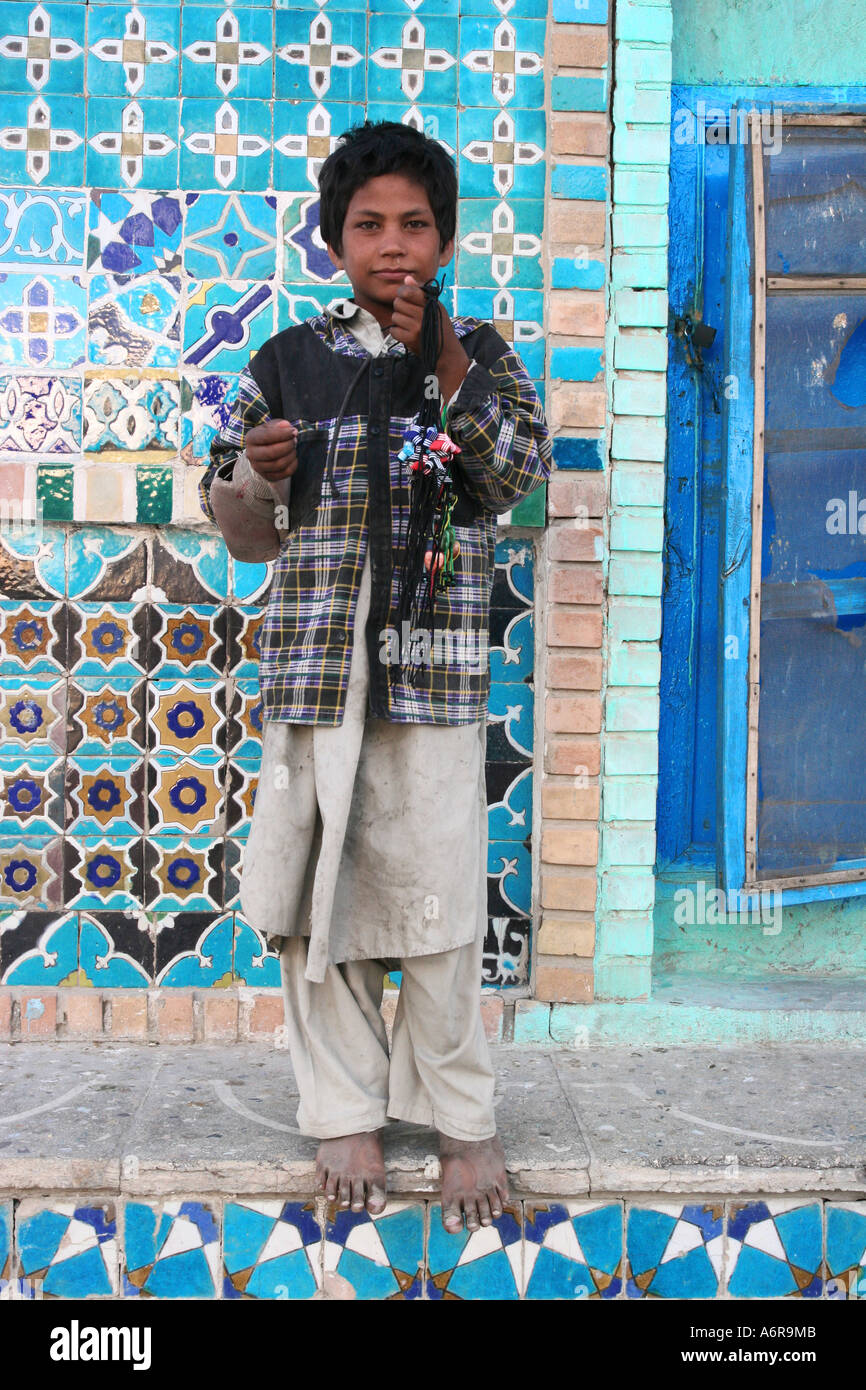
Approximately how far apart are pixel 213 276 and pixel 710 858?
1992mm

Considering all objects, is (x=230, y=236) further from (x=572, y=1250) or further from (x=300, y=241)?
(x=572, y=1250)

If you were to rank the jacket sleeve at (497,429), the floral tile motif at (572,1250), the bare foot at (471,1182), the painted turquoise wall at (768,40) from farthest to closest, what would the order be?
the painted turquoise wall at (768,40) → the floral tile motif at (572,1250) → the bare foot at (471,1182) → the jacket sleeve at (497,429)

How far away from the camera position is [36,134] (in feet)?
9.55

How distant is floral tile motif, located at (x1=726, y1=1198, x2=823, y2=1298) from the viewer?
2.27 meters

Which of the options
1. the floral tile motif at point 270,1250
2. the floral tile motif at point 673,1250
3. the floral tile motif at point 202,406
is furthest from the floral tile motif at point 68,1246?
the floral tile motif at point 202,406

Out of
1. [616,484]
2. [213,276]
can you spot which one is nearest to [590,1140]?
[616,484]

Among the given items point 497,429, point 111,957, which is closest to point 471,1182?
point 111,957

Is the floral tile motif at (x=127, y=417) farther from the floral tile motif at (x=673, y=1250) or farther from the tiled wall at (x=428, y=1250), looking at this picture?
the floral tile motif at (x=673, y=1250)

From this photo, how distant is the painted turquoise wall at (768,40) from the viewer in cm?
318

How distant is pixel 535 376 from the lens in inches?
116

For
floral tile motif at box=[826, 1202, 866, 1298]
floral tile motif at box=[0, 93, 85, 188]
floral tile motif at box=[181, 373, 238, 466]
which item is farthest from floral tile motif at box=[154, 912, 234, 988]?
floral tile motif at box=[0, 93, 85, 188]

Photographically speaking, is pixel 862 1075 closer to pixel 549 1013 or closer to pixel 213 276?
pixel 549 1013

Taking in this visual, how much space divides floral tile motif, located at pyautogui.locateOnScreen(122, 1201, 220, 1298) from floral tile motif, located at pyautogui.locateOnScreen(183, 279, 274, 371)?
1.90m

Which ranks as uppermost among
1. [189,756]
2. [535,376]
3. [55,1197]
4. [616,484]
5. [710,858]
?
[535,376]
